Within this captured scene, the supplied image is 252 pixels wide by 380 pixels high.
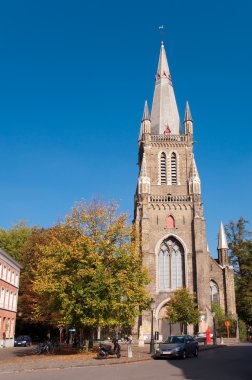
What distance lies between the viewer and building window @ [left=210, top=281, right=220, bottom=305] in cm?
4975

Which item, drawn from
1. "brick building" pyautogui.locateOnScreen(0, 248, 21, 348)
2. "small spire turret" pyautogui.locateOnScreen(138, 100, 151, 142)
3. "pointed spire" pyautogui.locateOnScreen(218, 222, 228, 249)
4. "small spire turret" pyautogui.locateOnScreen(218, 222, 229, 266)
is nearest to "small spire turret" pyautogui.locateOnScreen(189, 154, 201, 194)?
"pointed spire" pyautogui.locateOnScreen(218, 222, 228, 249)

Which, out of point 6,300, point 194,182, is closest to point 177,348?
point 6,300

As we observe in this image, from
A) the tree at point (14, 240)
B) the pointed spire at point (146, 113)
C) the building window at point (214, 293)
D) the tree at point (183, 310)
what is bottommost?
the tree at point (183, 310)

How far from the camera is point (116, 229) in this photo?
26328mm

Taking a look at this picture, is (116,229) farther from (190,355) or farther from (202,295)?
(202,295)

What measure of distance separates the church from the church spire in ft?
2.68

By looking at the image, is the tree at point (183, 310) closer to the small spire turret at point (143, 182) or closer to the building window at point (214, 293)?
the building window at point (214, 293)

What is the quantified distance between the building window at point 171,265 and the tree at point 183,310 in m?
5.55

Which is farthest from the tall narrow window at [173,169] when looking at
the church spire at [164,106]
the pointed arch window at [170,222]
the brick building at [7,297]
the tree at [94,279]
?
the tree at [94,279]

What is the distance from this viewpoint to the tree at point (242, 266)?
53312 millimetres

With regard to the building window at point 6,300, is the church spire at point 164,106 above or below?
above

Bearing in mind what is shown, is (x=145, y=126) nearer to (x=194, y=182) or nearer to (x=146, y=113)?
(x=146, y=113)

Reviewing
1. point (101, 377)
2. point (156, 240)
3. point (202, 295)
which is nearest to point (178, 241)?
point (156, 240)

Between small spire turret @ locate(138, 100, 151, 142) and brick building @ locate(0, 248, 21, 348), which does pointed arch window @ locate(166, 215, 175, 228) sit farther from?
brick building @ locate(0, 248, 21, 348)
